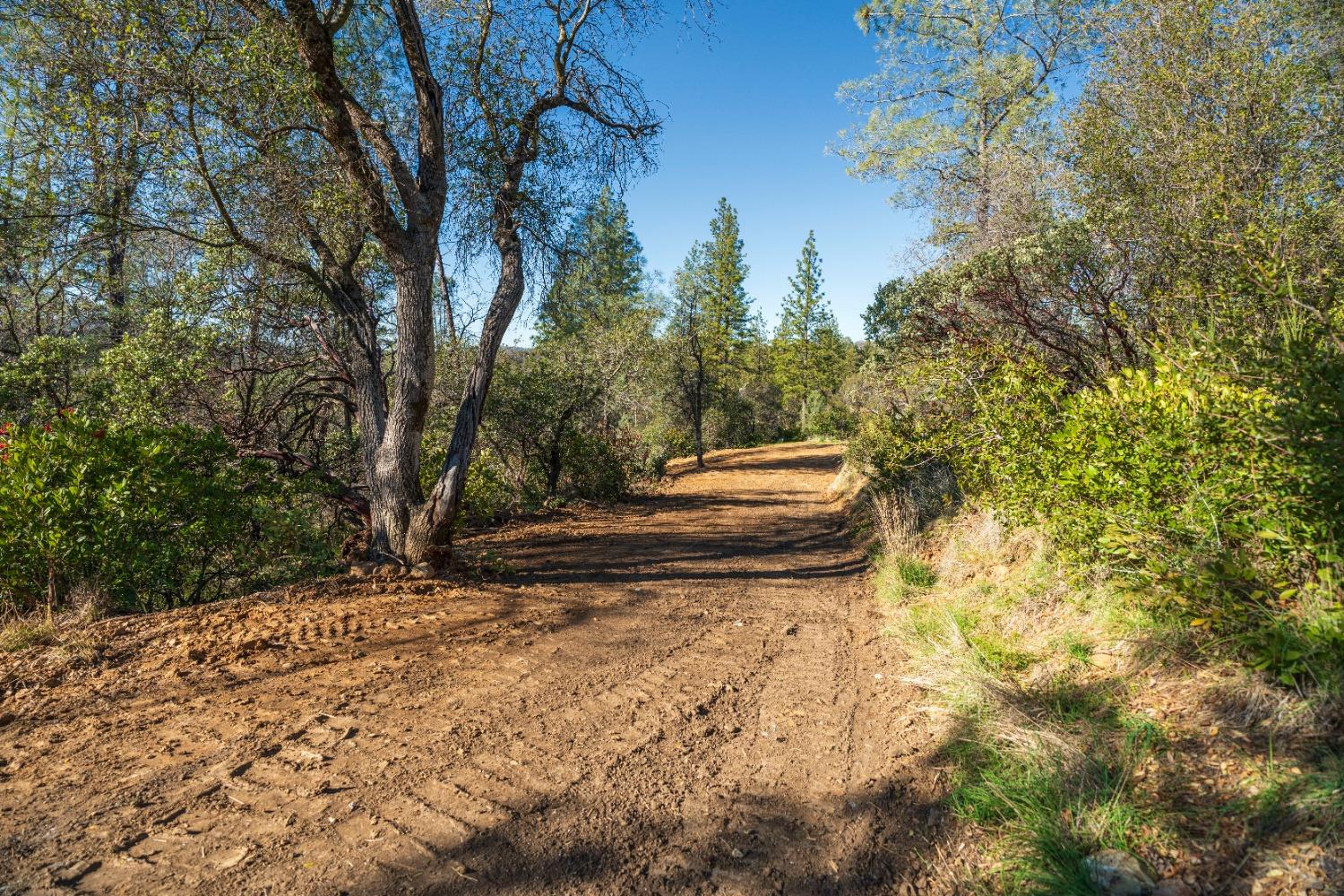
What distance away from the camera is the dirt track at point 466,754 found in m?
2.25

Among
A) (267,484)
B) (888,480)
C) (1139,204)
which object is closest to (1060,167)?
(1139,204)

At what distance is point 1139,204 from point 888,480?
14.0 feet

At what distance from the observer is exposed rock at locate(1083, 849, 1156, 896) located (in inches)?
78.0

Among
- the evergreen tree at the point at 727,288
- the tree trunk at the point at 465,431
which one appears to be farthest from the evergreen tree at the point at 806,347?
the tree trunk at the point at 465,431

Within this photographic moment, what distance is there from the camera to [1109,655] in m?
3.25

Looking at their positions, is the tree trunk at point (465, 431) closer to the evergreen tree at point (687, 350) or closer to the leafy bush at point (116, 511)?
the leafy bush at point (116, 511)

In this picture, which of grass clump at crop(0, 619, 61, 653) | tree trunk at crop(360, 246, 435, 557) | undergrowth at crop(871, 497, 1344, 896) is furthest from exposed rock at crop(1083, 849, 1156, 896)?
grass clump at crop(0, 619, 61, 653)

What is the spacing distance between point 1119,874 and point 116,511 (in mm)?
5957

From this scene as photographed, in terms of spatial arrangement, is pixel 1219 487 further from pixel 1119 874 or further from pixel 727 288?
pixel 727 288

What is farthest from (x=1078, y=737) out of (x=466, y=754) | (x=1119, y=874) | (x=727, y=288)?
(x=727, y=288)

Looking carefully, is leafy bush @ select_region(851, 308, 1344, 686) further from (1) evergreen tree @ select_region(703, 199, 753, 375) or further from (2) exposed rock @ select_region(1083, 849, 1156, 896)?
(1) evergreen tree @ select_region(703, 199, 753, 375)

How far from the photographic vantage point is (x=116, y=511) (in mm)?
4344

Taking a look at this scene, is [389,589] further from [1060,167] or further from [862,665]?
[1060,167]

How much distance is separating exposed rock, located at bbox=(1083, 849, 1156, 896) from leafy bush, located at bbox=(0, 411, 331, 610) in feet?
19.1
